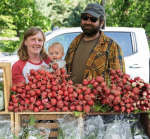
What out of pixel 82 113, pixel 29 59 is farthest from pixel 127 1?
pixel 82 113

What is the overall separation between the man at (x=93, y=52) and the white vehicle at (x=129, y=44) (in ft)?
6.59

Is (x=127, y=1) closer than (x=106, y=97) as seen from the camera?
No

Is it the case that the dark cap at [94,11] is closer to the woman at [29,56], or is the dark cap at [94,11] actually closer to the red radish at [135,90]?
the woman at [29,56]

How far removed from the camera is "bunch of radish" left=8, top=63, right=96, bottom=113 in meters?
1.87

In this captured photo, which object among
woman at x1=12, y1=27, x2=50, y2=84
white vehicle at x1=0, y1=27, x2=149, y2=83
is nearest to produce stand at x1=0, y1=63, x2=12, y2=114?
woman at x1=12, y1=27, x2=50, y2=84

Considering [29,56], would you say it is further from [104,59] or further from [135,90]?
[135,90]

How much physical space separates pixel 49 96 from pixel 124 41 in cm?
359

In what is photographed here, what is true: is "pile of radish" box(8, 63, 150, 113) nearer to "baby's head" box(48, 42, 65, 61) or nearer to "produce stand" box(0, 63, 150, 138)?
"produce stand" box(0, 63, 150, 138)

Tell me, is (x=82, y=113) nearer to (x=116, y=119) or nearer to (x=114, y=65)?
(x=116, y=119)

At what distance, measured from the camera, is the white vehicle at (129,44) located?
4727 millimetres

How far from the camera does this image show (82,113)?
1936 mm

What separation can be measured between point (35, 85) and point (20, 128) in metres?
0.49

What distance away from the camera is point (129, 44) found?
16.2 feet

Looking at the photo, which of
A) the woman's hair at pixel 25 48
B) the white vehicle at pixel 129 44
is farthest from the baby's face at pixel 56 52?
the white vehicle at pixel 129 44
